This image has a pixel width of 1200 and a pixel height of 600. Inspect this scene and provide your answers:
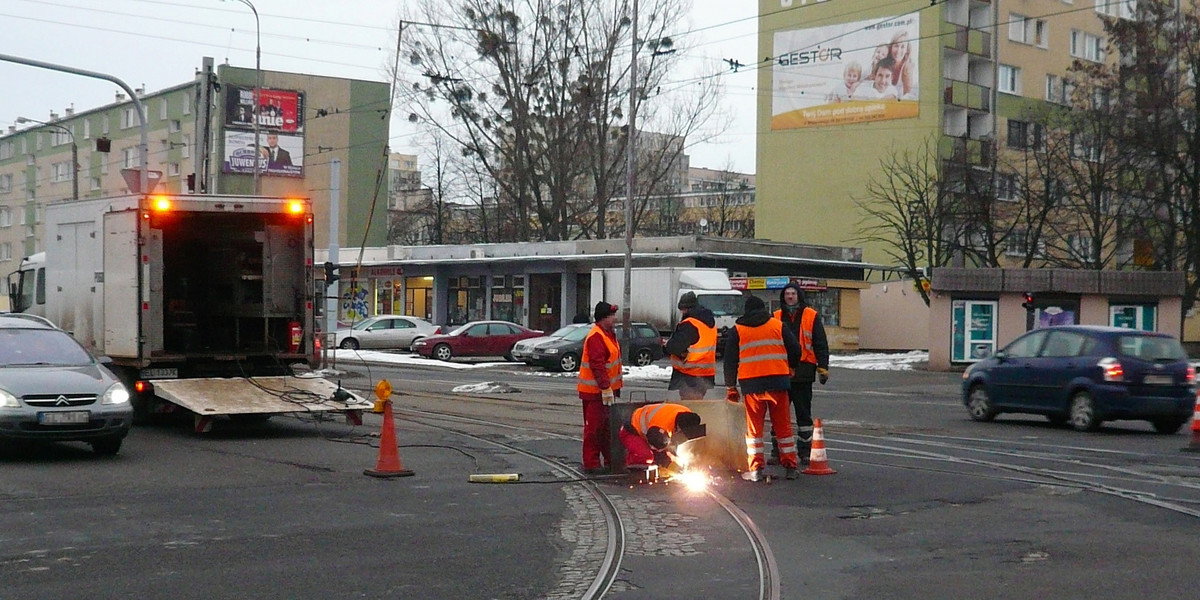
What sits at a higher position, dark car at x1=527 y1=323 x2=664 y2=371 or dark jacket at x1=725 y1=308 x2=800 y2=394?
dark jacket at x1=725 y1=308 x2=800 y2=394

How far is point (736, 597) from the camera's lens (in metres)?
7.00

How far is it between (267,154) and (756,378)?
196 feet

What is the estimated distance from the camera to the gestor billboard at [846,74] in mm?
54438

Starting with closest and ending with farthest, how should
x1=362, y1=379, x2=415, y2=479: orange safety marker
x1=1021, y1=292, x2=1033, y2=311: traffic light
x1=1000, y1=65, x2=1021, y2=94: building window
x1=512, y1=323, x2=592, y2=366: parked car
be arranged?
x1=362, y1=379, x2=415, y2=479: orange safety marker → x1=1021, y1=292, x2=1033, y2=311: traffic light → x1=512, y1=323, x2=592, y2=366: parked car → x1=1000, y1=65, x2=1021, y2=94: building window

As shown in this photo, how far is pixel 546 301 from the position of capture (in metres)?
52.9

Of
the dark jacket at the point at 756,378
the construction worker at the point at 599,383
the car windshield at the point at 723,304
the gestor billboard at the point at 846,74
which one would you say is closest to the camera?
the dark jacket at the point at 756,378

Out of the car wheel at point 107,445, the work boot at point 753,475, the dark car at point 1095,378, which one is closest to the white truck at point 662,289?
the dark car at point 1095,378

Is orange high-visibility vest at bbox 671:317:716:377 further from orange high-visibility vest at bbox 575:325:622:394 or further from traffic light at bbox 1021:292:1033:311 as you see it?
traffic light at bbox 1021:292:1033:311

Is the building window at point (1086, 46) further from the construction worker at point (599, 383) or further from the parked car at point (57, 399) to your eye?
the parked car at point (57, 399)

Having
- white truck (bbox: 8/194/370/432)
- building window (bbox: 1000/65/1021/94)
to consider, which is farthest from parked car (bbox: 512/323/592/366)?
building window (bbox: 1000/65/1021/94)

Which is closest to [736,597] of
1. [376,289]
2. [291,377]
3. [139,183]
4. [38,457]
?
[38,457]

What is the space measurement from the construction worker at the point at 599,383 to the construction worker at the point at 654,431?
0.82 feet

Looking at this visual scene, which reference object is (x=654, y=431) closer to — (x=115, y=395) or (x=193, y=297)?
(x=115, y=395)

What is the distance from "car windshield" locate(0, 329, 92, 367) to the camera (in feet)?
44.9
